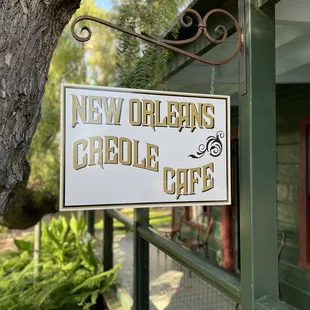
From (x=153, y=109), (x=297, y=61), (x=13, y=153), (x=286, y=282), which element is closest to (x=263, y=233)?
(x=153, y=109)

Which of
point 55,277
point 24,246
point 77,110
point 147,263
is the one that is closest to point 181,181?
point 77,110

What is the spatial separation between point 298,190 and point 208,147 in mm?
2544

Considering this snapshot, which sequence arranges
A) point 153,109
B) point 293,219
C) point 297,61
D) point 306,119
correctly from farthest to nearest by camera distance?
point 293,219
point 306,119
point 297,61
point 153,109

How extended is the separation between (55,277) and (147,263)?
175cm

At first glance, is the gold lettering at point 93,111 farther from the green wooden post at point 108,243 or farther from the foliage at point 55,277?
the green wooden post at point 108,243

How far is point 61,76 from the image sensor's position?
6.34 m

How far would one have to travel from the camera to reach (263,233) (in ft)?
5.74

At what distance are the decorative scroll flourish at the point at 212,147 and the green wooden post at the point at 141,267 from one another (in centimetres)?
193

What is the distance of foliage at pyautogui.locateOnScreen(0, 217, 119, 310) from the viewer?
413cm

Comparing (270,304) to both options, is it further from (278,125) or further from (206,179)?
(278,125)

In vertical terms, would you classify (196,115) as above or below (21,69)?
below

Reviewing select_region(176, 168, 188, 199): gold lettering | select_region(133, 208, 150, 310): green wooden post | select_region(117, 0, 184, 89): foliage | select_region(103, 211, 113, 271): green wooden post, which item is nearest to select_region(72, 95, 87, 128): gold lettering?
select_region(176, 168, 188, 199): gold lettering

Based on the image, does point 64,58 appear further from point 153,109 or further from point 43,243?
point 153,109

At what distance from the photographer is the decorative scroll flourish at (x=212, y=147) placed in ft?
6.29
